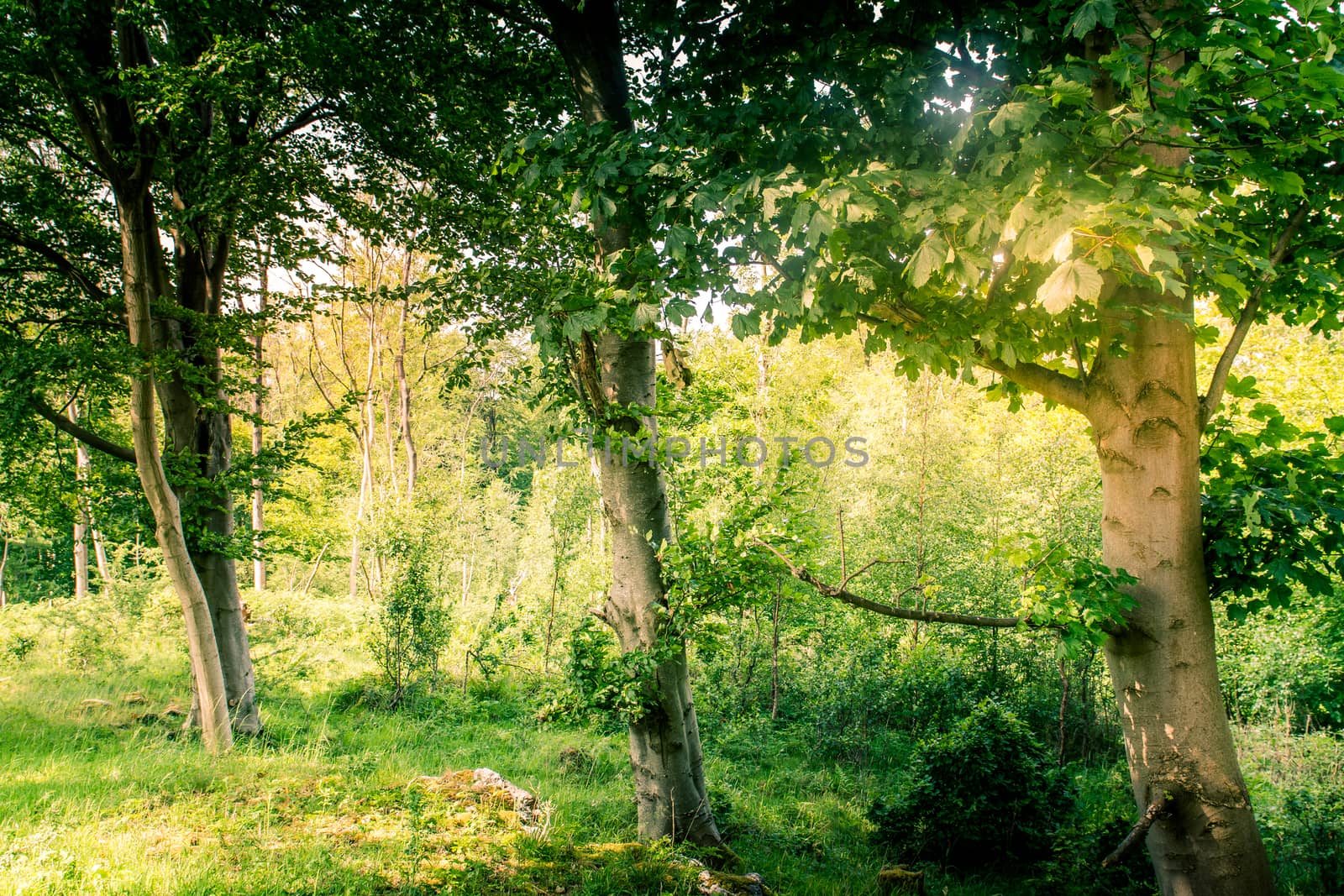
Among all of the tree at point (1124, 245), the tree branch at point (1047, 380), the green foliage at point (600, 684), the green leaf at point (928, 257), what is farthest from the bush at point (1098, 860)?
the green leaf at point (928, 257)

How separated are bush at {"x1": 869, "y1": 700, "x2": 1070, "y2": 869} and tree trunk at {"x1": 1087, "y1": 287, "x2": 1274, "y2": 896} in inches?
134

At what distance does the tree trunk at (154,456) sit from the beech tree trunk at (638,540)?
13.8 feet

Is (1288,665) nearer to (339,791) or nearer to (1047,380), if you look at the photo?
(1047,380)

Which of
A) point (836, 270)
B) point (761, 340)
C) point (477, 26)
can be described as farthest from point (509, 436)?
point (836, 270)

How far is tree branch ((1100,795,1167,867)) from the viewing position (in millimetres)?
2775

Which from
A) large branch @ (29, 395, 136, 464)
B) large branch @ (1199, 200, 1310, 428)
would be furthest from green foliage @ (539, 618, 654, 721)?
large branch @ (29, 395, 136, 464)

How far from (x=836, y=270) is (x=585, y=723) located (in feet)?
11.7

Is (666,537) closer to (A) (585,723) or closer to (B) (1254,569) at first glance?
(A) (585,723)

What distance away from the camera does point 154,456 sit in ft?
20.0

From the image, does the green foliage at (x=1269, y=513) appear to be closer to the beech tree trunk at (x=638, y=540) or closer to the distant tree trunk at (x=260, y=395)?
the beech tree trunk at (x=638, y=540)

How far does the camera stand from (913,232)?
8.50 ft

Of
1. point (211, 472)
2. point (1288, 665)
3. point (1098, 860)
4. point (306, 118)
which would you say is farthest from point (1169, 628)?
point (211, 472)

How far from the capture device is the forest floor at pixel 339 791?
3385 mm

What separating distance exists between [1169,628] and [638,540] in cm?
307
